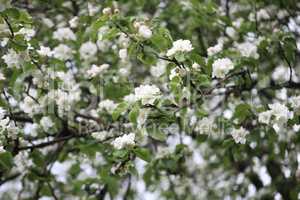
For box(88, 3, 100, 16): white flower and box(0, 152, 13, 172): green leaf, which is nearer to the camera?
box(0, 152, 13, 172): green leaf

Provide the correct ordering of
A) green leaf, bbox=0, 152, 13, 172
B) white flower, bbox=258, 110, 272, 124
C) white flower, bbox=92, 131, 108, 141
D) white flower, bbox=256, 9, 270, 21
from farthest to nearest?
1. white flower, bbox=256, 9, 270, 21
2. white flower, bbox=92, 131, 108, 141
3. white flower, bbox=258, 110, 272, 124
4. green leaf, bbox=0, 152, 13, 172

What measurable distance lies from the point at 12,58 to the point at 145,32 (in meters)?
0.74

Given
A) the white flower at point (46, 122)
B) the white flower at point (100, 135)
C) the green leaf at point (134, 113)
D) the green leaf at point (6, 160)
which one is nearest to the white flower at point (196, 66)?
the green leaf at point (134, 113)

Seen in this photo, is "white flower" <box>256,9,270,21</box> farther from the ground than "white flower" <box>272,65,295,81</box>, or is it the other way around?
"white flower" <box>256,9,270,21</box>

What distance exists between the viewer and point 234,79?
3098mm

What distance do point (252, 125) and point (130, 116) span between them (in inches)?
37.8

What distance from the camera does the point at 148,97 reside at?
7.86ft

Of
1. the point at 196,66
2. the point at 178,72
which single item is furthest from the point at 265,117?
the point at 178,72

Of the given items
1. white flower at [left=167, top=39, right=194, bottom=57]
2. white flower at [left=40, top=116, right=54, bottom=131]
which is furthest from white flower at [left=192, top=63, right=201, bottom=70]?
white flower at [left=40, top=116, right=54, bottom=131]

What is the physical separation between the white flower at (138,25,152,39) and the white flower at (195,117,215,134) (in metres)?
0.70

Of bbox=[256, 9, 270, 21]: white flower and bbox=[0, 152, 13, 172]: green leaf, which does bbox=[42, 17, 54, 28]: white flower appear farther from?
bbox=[0, 152, 13, 172]: green leaf

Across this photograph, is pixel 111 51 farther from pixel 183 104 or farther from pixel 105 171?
pixel 183 104

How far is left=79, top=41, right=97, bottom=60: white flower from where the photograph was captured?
12.5 ft

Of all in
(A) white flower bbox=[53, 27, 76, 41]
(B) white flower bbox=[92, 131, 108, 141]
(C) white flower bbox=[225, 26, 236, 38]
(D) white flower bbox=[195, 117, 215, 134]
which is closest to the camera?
(D) white flower bbox=[195, 117, 215, 134]
